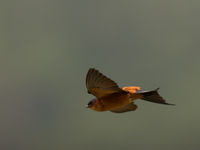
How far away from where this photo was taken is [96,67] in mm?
85125

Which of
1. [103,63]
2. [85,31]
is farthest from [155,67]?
[85,31]

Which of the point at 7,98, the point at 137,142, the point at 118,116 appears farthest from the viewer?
the point at 7,98

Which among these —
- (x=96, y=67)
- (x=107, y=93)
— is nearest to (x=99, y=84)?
(x=107, y=93)

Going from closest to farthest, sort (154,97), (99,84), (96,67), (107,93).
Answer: (99,84) < (107,93) < (154,97) < (96,67)

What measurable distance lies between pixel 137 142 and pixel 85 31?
1783 inches

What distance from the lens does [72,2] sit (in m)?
108

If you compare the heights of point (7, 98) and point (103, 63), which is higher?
point (103, 63)

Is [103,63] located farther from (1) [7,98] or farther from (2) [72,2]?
(2) [72,2]

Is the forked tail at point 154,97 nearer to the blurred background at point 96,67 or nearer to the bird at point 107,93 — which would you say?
the bird at point 107,93

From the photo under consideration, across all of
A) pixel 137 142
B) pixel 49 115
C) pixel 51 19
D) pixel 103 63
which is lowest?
pixel 137 142

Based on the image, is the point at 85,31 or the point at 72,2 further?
the point at 72,2

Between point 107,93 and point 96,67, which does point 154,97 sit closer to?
point 107,93

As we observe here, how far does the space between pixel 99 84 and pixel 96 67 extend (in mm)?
79345

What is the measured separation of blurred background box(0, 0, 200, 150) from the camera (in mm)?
61094
